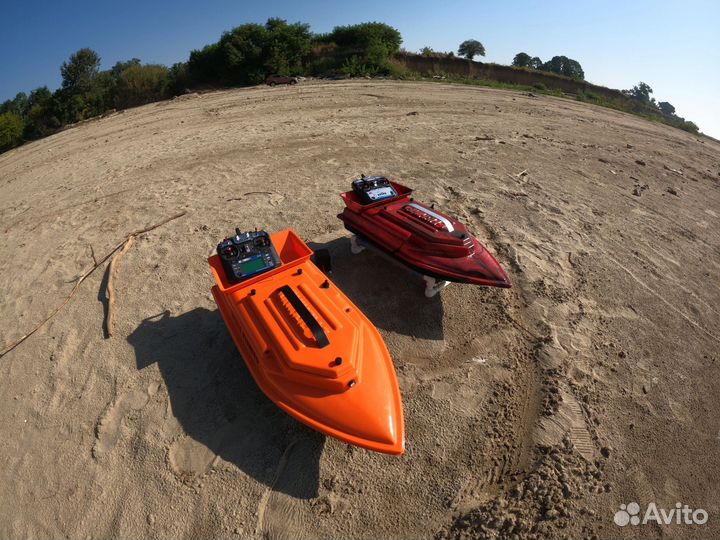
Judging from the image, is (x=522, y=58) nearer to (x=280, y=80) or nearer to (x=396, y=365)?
(x=280, y=80)

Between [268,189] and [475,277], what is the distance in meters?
4.89

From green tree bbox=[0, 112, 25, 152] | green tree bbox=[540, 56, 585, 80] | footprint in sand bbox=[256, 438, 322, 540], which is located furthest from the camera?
green tree bbox=[540, 56, 585, 80]

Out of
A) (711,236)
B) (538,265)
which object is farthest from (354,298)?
(711,236)

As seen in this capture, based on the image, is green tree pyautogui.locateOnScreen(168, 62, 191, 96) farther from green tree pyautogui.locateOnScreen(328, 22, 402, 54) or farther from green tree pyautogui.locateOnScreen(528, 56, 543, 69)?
green tree pyautogui.locateOnScreen(528, 56, 543, 69)

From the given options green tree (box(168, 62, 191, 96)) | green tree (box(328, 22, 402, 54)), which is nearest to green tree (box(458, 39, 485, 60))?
green tree (box(328, 22, 402, 54))

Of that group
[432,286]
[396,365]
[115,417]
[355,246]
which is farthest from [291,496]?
[355,246]

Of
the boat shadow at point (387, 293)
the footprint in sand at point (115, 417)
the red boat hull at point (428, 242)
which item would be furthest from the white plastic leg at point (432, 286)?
the footprint in sand at point (115, 417)

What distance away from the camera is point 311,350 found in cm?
307

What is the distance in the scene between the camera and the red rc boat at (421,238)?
13.9ft

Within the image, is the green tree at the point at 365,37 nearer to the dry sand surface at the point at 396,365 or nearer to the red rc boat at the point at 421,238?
the dry sand surface at the point at 396,365

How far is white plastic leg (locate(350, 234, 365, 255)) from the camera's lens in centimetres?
544

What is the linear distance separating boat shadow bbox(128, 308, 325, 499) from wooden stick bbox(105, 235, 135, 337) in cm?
38

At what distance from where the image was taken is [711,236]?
6.53 m

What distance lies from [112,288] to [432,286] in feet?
15.3
